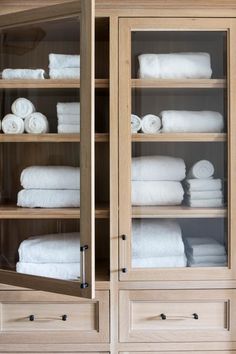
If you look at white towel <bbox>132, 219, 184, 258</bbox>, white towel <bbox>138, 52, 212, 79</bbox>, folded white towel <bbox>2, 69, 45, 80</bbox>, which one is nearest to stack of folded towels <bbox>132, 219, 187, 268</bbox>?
white towel <bbox>132, 219, 184, 258</bbox>

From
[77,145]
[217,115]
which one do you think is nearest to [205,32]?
[217,115]

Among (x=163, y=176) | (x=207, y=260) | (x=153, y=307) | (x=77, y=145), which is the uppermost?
(x=77, y=145)

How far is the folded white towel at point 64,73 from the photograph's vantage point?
1.45 meters

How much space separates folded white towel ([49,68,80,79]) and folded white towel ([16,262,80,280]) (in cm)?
70

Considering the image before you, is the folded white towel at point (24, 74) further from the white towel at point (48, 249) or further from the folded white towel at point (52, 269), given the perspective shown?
the folded white towel at point (52, 269)

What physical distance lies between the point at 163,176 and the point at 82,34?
0.63m

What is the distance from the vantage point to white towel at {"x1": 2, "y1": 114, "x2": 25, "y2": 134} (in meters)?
1.57

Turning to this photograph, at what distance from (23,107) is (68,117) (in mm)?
212

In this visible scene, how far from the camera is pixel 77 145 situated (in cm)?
143

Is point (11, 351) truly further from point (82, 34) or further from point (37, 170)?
point (82, 34)

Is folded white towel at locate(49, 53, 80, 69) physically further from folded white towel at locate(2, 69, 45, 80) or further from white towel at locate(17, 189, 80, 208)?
white towel at locate(17, 189, 80, 208)

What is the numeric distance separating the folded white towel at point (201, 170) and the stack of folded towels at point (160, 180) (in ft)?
0.12

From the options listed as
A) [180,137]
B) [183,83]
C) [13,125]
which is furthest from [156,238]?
[13,125]

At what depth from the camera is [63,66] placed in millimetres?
1529
